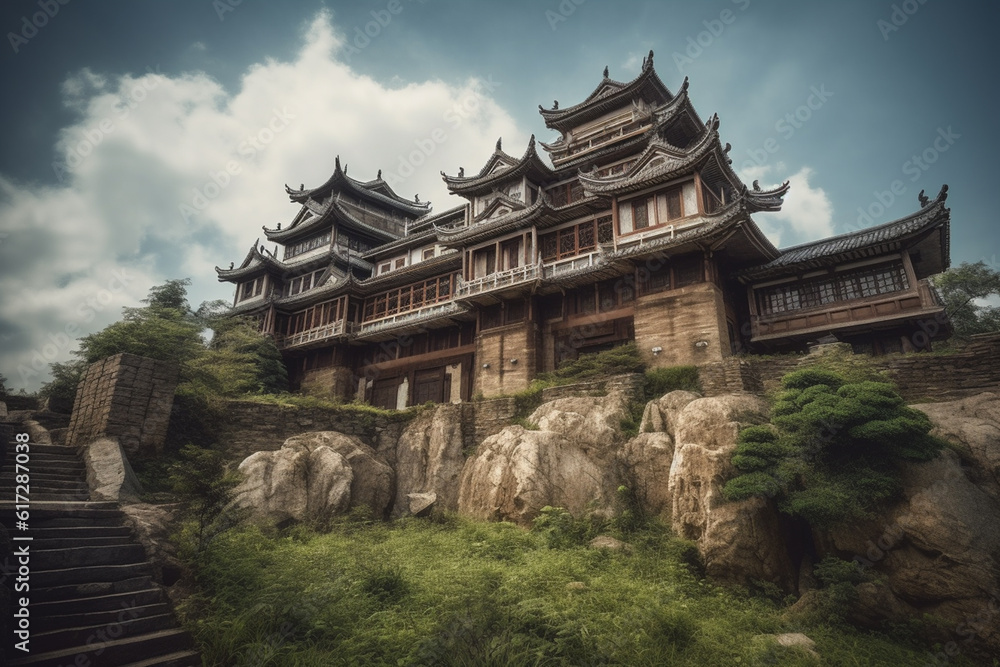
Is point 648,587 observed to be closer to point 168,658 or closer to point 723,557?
point 723,557

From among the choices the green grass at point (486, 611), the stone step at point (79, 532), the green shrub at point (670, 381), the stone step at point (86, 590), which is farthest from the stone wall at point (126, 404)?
the green shrub at point (670, 381)

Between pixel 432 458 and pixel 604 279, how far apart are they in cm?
1052

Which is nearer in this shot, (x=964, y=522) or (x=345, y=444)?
(x=964, y=522)

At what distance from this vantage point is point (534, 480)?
12578mm

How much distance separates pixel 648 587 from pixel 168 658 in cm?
718

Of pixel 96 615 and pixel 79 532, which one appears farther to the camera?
pixel 79 532

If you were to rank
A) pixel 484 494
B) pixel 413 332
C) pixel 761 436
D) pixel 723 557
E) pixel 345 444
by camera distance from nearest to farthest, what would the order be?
pixel 723 557 < pixel 761 436 < pixel 484 494 < pixel 345 444 < pixel 413 332

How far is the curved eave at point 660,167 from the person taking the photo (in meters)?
19.4

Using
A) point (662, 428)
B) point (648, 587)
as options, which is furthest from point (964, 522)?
point (662, 428)

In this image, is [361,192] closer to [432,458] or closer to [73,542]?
[432,458]

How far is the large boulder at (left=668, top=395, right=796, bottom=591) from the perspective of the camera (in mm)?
9633

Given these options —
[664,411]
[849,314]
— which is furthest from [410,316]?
[849,314]

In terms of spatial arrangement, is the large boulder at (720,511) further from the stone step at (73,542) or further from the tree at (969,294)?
the tree at (969,294)

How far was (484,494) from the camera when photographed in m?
13.3
